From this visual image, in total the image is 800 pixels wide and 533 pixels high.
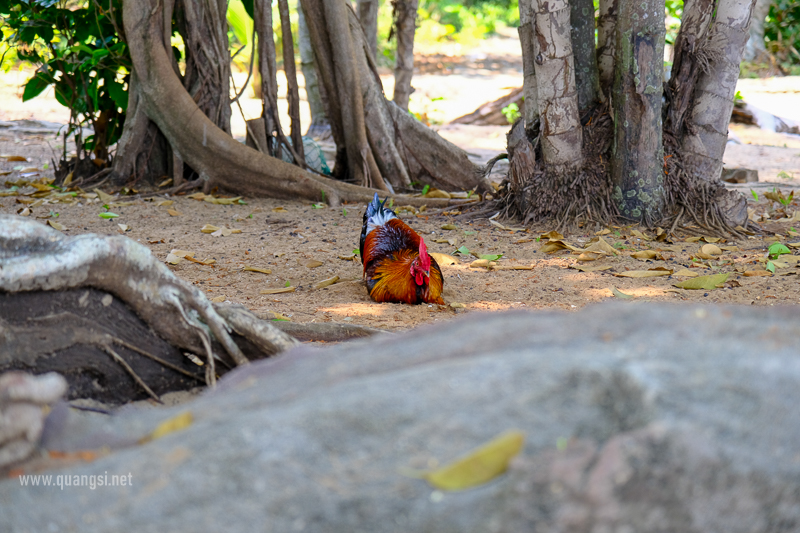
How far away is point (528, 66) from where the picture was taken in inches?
194

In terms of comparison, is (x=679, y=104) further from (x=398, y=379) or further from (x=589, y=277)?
(x=398, y=379)

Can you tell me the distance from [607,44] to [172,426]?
4.56m

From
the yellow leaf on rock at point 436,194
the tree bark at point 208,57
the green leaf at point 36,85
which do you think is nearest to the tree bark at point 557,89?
the yellow leaf on rock at point 436,194

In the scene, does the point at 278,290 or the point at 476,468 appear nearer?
the point at 476,468

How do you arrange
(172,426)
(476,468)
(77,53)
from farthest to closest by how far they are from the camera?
(77,53), (172,426), (476,468)

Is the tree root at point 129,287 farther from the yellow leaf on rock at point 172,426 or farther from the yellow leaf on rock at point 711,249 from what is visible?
the yellow leaf on rock at point 711,249

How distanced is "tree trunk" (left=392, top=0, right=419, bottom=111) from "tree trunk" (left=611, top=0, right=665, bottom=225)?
4.21 m

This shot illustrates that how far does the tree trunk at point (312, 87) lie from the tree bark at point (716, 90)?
5018mm

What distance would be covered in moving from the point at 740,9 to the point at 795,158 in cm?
486

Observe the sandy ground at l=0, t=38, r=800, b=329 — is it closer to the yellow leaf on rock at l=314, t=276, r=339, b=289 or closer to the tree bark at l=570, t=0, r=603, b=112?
the yellow leaf on rock at l=314, t=276, r=339, b=289

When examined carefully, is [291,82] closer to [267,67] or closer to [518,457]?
[267,67]

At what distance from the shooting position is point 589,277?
12.1 ft

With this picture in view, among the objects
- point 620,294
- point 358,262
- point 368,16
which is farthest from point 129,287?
point 368,16

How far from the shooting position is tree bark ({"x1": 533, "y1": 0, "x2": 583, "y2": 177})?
4.39 m
